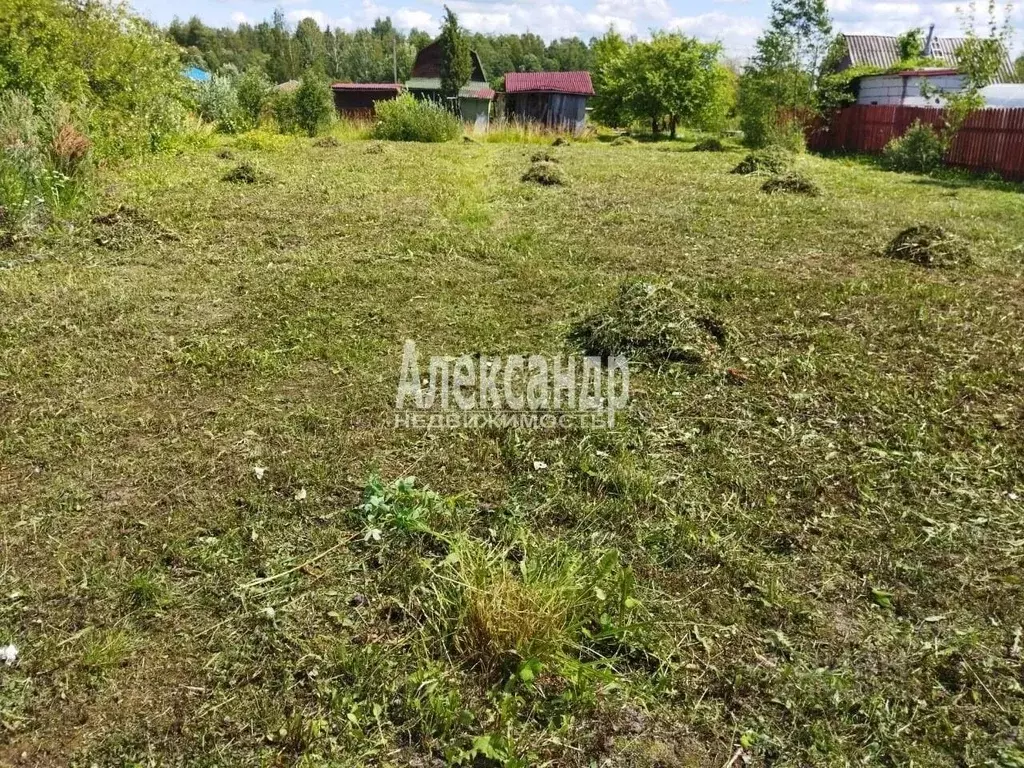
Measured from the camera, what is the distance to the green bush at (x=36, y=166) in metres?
5.95

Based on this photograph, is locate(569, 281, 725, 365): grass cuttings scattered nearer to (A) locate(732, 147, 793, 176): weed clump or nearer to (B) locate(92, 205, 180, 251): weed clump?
(B) locate(92, 205, 180, 251): weed clump

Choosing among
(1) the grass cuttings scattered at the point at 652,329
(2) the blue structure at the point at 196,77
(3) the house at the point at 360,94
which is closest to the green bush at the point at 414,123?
(2) the blue structure at the point at 196,77

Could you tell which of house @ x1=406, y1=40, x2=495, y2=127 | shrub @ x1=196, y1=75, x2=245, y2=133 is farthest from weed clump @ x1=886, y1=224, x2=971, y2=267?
house @ x1=406, y1=40, x2=495, y2=127

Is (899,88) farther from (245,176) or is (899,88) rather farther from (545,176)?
(245,176)

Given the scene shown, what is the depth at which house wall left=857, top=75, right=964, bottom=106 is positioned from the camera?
658 inches

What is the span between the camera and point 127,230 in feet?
19.8

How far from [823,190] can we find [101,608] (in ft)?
29.8

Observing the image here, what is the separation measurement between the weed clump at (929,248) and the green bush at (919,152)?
773 cm

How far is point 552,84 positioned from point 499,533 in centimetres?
2940

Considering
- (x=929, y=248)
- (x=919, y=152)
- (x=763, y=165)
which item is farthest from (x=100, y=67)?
(x=919, y=152)

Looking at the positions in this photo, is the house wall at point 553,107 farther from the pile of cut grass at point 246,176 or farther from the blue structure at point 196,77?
the pile of cut grass at point 246,176

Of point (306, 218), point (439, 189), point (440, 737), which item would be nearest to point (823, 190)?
point (439, 189)

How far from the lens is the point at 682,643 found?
6.67 ft

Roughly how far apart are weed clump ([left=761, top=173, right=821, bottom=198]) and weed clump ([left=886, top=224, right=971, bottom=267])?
115 inches
